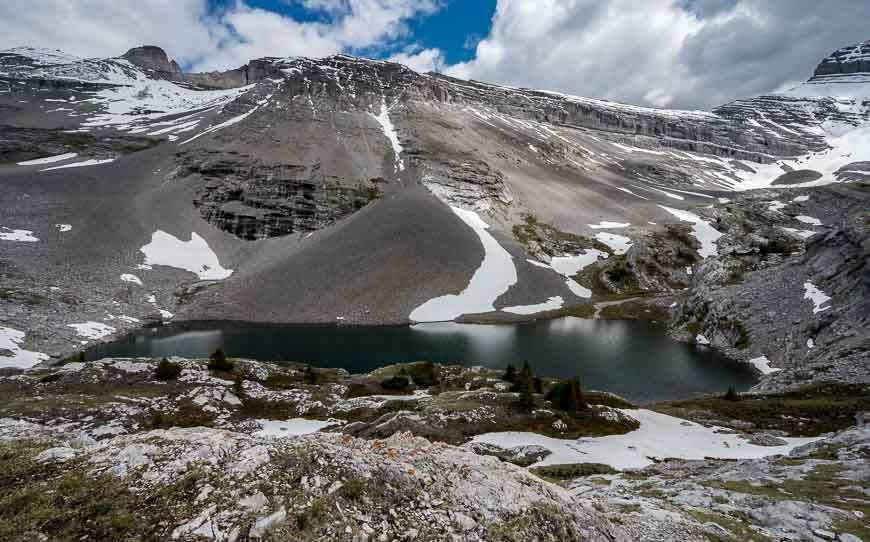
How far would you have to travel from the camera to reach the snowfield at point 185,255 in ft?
333

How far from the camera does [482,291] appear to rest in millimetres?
99438

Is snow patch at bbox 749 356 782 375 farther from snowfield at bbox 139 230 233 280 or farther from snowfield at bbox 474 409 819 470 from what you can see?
snowfield at bbox 139 230 233 280

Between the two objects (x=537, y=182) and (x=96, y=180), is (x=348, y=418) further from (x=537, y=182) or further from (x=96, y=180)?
(x=537, y=182)

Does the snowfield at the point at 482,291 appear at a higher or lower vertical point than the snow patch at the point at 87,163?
lower

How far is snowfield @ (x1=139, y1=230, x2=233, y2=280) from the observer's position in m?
102

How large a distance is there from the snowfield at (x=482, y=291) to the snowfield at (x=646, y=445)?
2527 inches

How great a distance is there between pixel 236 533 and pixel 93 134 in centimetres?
21980

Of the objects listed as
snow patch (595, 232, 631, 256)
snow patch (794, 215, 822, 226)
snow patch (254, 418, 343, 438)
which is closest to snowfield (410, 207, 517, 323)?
snow patch (595, 232, 631, 256)

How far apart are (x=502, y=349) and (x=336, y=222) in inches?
3166

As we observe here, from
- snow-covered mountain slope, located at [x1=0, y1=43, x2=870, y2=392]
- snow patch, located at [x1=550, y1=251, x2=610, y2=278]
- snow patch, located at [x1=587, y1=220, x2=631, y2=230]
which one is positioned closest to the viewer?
snow-covered mountain slope, located at [x1=0, y1=43, x2=870, y2=392]

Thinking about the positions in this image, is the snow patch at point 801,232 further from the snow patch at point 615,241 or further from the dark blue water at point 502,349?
the dark blue water at point 502,349

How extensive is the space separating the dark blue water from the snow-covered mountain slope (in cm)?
582

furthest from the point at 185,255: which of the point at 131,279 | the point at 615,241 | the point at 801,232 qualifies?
the point at 801,232

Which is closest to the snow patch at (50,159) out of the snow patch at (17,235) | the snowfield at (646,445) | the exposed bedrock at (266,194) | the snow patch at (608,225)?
the exposed bedrock at (266,194)
